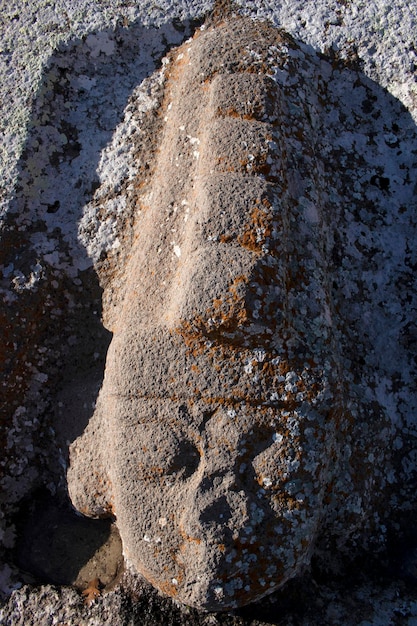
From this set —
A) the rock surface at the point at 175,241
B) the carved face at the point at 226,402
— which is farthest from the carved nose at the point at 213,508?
the rock surface at the point at 175,241

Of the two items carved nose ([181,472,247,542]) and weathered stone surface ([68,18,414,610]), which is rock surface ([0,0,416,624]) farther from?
carved nose ([181,472,247,542])

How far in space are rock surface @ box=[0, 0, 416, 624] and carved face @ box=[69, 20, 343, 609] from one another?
24 millimetres

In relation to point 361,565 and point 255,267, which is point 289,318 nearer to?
point 255,267

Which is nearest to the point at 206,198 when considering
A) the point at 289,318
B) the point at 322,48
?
the point at 289,318

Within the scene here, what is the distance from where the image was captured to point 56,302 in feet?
5.11

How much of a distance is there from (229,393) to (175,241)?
363mm

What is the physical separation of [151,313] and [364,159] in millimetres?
751

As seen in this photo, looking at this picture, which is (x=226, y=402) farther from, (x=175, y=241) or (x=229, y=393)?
(x=175, y=241)

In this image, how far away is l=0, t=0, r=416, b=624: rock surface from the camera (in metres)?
1.42

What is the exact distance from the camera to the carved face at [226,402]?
1213 millimetres

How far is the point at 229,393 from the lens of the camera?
4.03 feet

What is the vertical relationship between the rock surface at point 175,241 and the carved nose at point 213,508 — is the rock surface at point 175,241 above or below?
above

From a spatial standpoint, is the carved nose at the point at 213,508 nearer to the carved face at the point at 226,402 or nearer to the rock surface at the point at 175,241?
the carved face at the point at 226,402

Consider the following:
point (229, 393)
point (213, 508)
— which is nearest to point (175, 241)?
point (229, 393)
